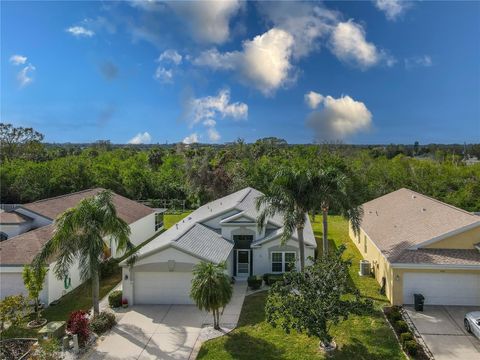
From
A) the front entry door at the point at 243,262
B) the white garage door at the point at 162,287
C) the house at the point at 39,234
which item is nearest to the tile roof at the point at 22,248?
the house at the point at 39,234

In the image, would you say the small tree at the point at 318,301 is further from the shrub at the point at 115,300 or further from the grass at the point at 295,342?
the shrub at the point at 115,300

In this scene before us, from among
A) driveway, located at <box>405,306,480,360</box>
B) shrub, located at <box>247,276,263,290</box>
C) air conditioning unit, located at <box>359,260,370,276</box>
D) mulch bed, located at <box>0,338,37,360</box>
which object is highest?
air conditioning unit, located at <box>359,260,370,276</box>

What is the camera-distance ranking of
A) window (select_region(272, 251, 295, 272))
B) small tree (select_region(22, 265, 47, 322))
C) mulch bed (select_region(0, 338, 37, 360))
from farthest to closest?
1. window (select_region(272, 251, 295, 272))
2. small tree (select_region(22, 265, 47, 322))
3. mulch bed (select_region(0, 338, 37, 360))

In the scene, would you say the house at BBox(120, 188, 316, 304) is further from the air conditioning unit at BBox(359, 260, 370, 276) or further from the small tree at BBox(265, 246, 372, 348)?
the air conditioning unit at BBox(359, 260, 370, 276)

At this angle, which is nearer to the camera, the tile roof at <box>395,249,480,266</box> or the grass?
the grass

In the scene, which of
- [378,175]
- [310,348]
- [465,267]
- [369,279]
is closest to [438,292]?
[465,267]

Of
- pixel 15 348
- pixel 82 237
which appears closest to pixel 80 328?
pixel 15 348

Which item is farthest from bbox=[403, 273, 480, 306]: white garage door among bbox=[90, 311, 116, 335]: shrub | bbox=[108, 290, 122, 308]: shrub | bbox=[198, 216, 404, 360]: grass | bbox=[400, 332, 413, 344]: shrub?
bbox=[108, 290, 122, 308]: shrub

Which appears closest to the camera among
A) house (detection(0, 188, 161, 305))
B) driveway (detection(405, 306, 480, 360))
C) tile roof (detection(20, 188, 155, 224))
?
driveway (detection(405, 306, 480, 360))

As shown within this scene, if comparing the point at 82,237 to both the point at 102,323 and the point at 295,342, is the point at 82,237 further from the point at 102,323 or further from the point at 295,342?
the point at 295,342
